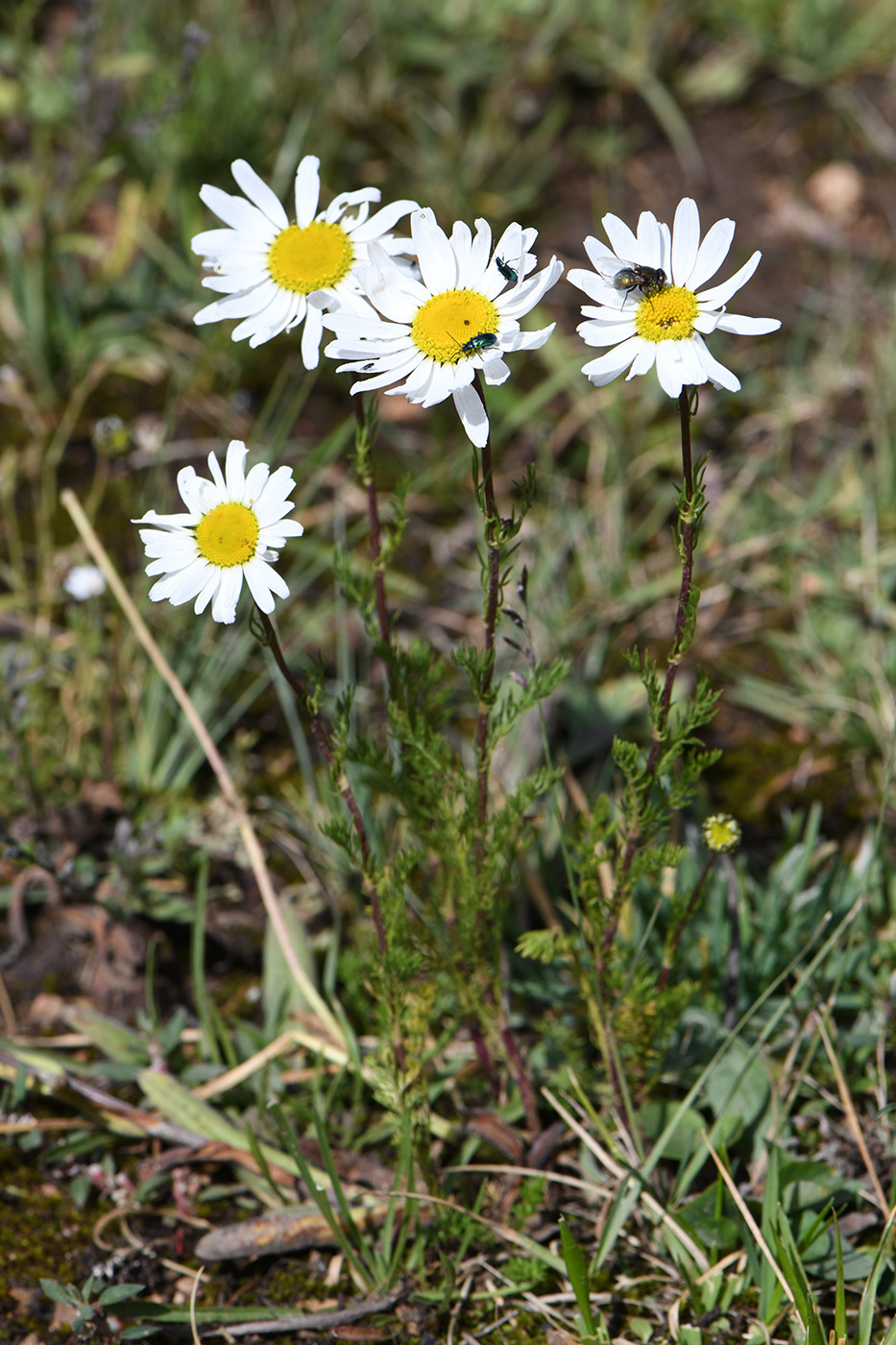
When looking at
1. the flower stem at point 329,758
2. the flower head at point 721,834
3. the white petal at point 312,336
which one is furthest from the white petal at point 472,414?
the flower head at point 721,834

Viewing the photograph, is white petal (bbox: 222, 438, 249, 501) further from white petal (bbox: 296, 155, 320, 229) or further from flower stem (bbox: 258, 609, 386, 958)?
white petal (bbox: 296, 155, 320, 229)

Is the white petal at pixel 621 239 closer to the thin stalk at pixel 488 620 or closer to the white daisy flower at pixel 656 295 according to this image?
the white daisy flower at pixel 656 295

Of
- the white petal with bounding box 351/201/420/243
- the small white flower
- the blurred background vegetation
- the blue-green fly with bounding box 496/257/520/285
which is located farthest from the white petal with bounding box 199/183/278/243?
the small white flower

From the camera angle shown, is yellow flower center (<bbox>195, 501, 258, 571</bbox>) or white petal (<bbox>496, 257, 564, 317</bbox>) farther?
yellow flower center (<bbox>195, 501, 258, 571</bbox>)

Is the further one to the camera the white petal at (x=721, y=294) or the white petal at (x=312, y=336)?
the white petal at (x=312, y=336)

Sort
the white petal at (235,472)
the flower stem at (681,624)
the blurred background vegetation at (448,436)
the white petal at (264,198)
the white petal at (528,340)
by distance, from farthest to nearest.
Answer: the blurred background vegetation at (448,436), the white petal at (264,198), the white petal at (235,472), the flower stem at (681,624), the white petal at (528,340)

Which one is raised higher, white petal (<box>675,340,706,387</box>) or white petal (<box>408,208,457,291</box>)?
white petal (<box>408,208,457,291</box>)
